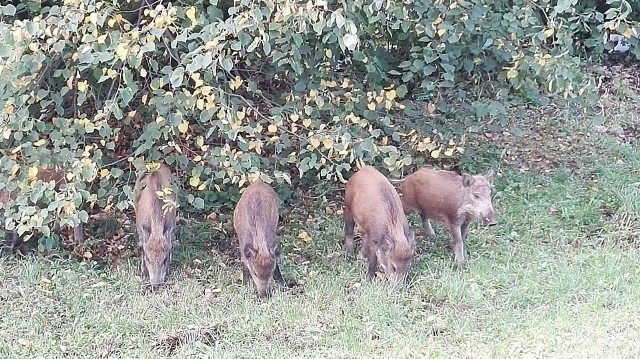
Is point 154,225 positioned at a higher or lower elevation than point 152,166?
lower

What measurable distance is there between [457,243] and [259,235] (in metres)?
1.71

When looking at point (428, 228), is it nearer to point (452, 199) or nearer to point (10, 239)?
point (452, 199)

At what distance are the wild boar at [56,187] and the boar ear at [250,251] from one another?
1433 mm

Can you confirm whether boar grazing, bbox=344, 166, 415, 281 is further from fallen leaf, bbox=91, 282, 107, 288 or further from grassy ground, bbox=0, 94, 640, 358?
fallen leaf, bbox=91, 282, 107, 288

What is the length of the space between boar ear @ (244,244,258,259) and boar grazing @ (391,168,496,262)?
172 cm

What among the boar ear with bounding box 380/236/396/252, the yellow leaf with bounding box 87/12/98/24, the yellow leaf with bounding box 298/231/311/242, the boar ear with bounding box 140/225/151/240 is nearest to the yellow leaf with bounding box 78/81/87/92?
the yellow leaf with bounding box 87/12/98/24

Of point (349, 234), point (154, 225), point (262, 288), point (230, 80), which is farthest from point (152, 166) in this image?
point (349, 234)

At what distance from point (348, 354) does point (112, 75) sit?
244cm

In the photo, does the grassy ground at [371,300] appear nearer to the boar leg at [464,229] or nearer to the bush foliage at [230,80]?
the boar leg at [464,229]

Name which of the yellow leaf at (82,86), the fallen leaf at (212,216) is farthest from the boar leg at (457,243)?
the yellow leaf at (82,86)

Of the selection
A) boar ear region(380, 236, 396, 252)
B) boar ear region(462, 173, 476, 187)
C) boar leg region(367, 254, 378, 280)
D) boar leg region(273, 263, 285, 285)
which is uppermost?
boar ear region(462, 173, 476, 187)

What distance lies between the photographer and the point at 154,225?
701cm

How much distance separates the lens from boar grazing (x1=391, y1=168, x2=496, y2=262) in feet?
23.6

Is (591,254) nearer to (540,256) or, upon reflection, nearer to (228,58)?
(540,256)
